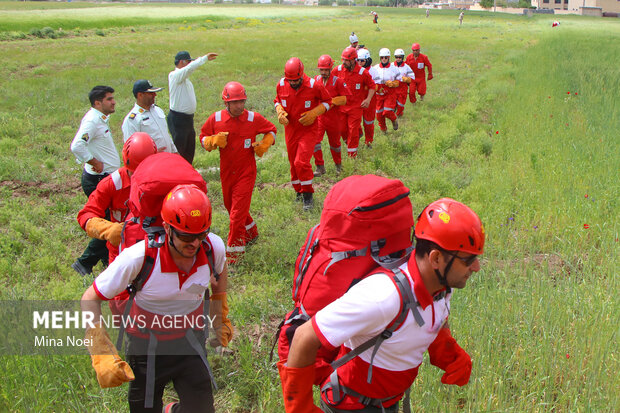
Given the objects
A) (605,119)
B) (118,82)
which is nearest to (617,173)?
(605,119)

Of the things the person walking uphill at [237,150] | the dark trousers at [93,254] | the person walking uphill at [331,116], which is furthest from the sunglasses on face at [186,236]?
the person walking uphill at [331,116]

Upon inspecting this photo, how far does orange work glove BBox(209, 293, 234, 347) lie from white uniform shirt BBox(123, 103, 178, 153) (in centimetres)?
340

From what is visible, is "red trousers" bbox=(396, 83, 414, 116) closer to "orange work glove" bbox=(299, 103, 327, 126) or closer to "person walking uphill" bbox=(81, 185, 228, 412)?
"orange work glove" bbox=(299, 103, 327, 126)

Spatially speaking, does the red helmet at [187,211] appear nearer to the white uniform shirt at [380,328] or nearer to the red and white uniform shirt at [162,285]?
the red and white uniform shirt at [162,285]

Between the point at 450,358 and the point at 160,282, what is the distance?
165 centimetres

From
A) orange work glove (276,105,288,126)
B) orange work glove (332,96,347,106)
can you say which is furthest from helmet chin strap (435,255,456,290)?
orange work glove (332,96,347,106)

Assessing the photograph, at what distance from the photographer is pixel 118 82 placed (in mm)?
19078

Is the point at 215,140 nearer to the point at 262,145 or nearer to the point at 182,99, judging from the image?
the point at 262,145

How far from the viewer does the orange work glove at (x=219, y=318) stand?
360 cm

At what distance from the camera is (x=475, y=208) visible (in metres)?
7.37

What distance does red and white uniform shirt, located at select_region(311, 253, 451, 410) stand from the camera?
7.20 feet

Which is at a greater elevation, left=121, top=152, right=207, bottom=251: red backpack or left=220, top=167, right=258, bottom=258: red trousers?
left=121, top=152, right=207, bottom=251: red backpack

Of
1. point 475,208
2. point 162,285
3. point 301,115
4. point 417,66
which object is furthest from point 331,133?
point 162,285

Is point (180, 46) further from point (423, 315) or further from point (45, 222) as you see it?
point (423, 315)
